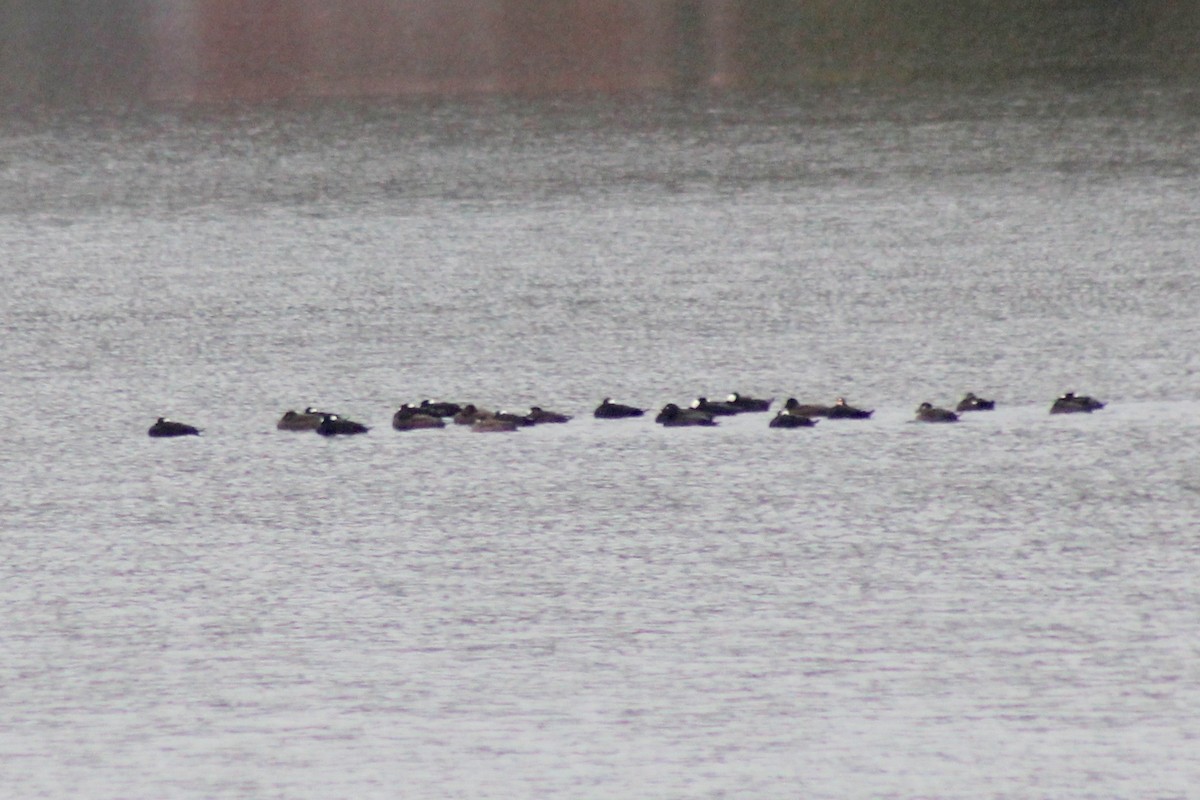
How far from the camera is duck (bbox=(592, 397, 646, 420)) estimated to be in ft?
33.5

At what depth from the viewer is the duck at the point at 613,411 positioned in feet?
33.5

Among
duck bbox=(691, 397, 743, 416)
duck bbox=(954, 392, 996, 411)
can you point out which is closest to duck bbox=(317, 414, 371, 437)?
duck bbox=(691, 397, 743, 416)

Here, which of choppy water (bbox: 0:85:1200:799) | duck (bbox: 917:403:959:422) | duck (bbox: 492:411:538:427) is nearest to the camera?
choppy water (bbox: 0:85:1200:799)

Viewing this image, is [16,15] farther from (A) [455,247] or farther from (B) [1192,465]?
(B) [1192,465]

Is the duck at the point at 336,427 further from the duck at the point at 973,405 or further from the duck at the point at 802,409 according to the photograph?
the duck at the point at 973,405

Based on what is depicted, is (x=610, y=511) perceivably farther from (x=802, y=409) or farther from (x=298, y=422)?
(x=298, y=422)

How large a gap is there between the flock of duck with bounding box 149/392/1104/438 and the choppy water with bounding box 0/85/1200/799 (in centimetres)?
10

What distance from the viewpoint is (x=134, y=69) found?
37938 mm

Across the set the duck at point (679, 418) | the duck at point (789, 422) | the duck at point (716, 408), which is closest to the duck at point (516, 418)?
the duck at point (679, 418)

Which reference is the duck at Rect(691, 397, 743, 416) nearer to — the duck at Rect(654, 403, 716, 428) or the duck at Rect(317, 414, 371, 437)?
the duck at Rect(654, 403, 716, 428)

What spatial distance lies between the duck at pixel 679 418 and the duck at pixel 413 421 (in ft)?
3.50

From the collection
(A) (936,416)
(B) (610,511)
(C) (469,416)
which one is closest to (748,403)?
(A) (936,416)

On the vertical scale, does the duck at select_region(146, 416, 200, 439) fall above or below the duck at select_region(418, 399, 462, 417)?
below

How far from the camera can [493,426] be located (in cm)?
1007
